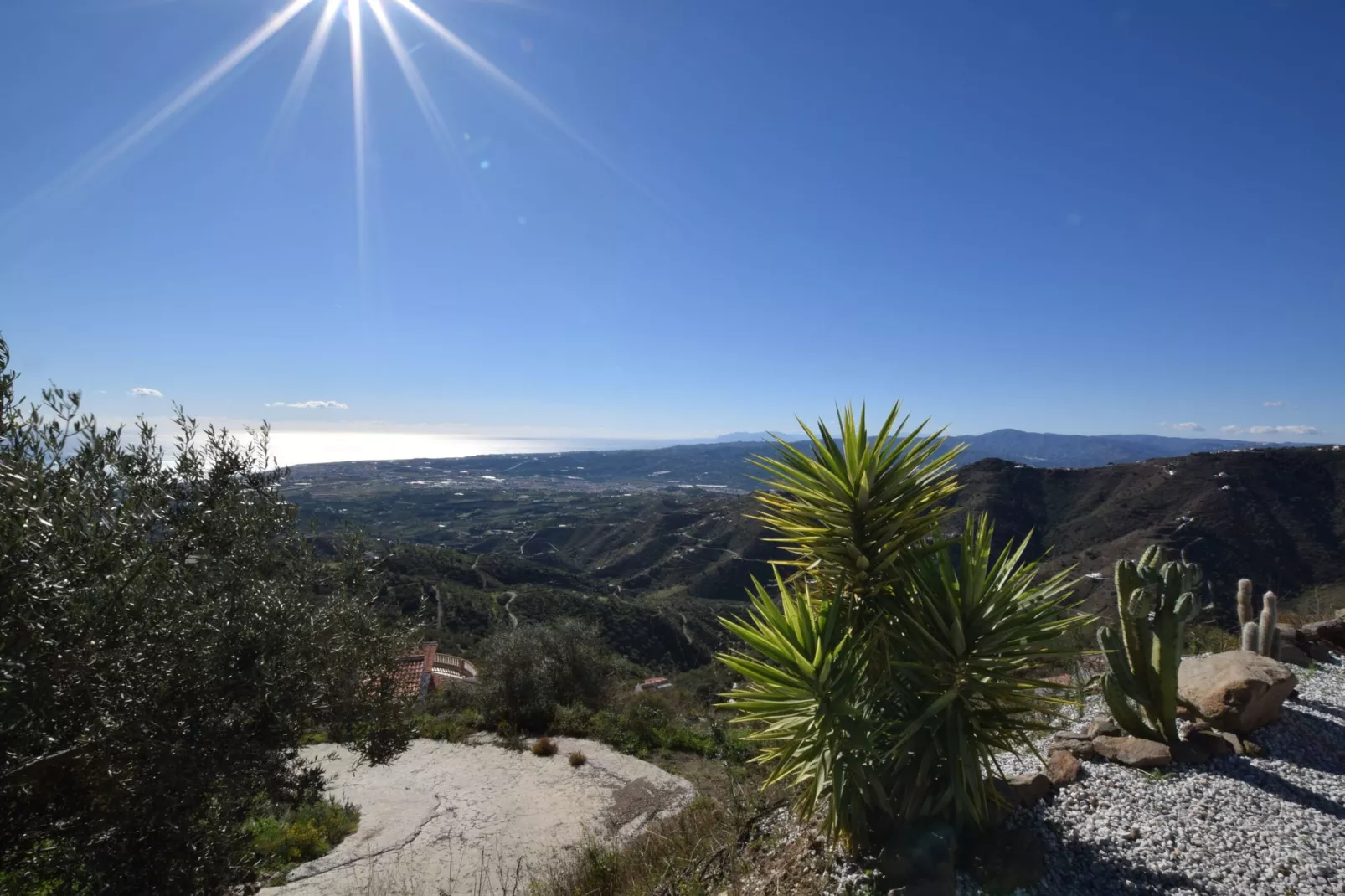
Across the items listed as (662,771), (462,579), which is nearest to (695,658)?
(462,579)

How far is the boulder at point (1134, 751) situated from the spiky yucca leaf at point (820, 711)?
2312mm

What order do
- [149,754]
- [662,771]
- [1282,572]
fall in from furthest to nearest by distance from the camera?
[1282,572] → [662,771] → [149,754]

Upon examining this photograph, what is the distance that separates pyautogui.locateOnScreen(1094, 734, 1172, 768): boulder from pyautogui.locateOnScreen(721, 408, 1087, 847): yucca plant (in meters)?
1.57

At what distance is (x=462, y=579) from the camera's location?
164 ft

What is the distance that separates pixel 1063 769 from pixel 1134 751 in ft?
2.30

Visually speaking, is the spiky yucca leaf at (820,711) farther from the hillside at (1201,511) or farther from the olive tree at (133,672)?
the hillside at (1201,511)

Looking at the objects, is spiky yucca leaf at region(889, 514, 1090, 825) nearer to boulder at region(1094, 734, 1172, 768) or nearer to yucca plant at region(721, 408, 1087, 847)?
yucca plant at region(721, 408, 1087, 847)

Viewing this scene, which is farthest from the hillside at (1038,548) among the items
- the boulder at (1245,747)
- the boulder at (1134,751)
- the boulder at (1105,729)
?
the boulder at (1134,751)

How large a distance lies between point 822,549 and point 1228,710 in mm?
4118

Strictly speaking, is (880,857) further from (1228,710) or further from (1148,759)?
(1228,710)

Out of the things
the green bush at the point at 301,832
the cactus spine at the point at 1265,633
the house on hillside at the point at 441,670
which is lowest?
the house on hillside at the point at 441,670

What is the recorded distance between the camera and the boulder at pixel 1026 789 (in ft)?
12.8

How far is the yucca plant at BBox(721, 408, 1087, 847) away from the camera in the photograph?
3377 millimetres

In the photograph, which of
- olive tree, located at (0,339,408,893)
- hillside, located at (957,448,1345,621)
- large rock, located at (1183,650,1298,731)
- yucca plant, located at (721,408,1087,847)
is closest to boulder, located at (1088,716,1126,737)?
large rock, located at (1183,650,1298,731)
